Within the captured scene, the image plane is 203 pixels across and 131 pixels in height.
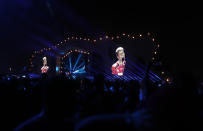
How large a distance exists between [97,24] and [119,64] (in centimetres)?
371

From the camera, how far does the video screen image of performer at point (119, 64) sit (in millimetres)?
10773

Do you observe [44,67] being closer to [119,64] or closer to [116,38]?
[116,38]

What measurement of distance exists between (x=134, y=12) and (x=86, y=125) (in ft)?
36.8

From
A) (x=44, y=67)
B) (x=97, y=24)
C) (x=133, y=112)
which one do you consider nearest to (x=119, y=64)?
(x=97, y=24)

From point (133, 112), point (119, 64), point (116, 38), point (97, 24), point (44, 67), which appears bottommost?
point (133, 112)

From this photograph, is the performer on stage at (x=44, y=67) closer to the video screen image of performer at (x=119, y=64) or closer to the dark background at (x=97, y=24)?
the dark background at (x=97, y=24)

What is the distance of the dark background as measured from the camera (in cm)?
952

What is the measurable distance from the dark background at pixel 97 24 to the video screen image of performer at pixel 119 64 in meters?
1.65

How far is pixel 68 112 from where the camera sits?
1.38 metres

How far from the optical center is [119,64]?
10.9m

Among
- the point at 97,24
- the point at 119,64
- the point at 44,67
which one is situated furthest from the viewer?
the point at 44,67

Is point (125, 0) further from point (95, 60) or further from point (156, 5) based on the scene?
point (95, 60)

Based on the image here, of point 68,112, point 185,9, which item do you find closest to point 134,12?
point 185,9

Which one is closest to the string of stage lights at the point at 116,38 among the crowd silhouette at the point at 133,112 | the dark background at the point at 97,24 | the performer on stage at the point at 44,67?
the dark background at the point at 97,24
